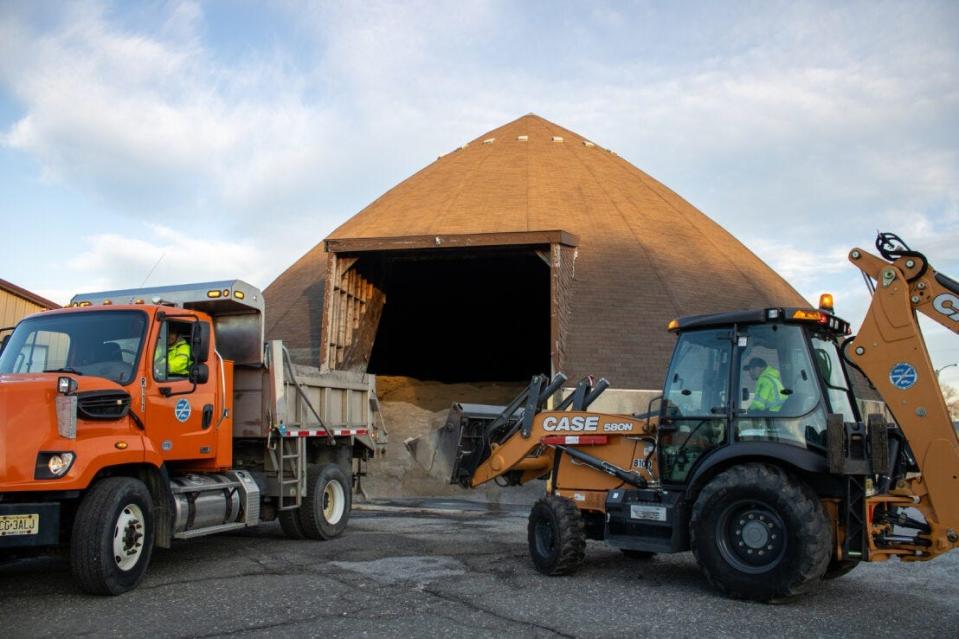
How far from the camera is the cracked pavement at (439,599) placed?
6957 mm

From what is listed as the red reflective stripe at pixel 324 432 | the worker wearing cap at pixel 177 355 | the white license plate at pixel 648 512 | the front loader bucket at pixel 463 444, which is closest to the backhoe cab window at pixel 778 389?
the white license plate at pixel 648 512

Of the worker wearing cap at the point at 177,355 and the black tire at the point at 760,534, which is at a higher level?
the worker wearing cap at the point at 177,355

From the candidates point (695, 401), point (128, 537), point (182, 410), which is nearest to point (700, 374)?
point (695, 401)

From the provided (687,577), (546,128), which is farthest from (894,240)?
(546,128)

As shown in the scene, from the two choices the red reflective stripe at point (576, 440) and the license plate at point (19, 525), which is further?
the red reflective stripe at point (576, 440)

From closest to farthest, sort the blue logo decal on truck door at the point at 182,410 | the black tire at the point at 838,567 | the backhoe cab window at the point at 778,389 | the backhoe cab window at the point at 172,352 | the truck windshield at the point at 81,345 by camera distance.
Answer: the backhoe cab window at the point at 778,389 → the black tire at the point at 838,567 → the truck windshield at the point at 81,345 → the backhoe cab window at the point at 172,352 → the blue logo decal on truck door at the point at 182,410

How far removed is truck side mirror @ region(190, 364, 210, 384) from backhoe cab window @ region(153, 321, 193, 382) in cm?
9

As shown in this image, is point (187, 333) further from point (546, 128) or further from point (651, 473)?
point (546, 128)

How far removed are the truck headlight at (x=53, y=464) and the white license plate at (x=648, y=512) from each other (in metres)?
5.51

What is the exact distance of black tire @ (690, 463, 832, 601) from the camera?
24.2 feet

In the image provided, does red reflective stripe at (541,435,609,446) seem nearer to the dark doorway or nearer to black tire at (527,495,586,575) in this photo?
black tire at (527,495,586,575)

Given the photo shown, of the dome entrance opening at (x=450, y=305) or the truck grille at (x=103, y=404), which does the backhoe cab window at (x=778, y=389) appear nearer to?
the truck grille at (x=103, y=404)

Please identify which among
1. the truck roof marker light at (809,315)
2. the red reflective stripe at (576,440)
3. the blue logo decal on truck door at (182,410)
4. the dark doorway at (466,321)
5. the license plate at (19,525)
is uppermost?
the dark doorway at (466,321)

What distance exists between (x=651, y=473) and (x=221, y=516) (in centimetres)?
503
